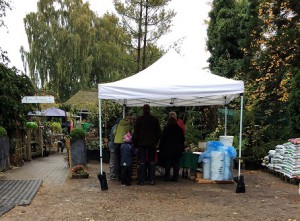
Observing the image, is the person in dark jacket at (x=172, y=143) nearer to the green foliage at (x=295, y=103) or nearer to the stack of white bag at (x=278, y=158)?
the stack of white bag at (x=278, y=158)

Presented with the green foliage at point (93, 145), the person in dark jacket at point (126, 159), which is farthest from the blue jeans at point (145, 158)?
the green foliage at point (93, 145)

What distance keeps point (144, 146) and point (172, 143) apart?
2.51 feet

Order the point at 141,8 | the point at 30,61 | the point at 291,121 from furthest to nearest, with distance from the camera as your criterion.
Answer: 1. the point at 30,61
2. the point at 141,8
3. the point at 291,121

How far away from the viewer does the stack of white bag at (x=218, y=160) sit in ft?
28.2

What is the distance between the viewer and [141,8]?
17.4 meters

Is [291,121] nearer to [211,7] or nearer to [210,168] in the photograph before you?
[210,168]

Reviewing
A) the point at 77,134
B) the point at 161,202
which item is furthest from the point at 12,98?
the point at 161,202

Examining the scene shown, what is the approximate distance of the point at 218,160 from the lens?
8562 millimetres

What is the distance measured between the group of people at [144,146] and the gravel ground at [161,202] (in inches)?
13.5

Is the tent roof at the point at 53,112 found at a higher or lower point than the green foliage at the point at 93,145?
higher

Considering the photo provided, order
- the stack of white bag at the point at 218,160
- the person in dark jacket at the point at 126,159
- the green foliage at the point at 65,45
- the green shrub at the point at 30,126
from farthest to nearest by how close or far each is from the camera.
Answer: the green foliage at the point at 65,45 < the green shrub at the point at 30,126 < the stack of white bag at the point at 218,160 < the person in dark jacket at the point at 126,159

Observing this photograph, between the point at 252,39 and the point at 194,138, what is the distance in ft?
14.9

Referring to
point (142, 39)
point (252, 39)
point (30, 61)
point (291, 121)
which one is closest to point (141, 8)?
point (142, 39)

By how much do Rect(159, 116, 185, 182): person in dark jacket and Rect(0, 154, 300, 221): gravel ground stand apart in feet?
1.97
